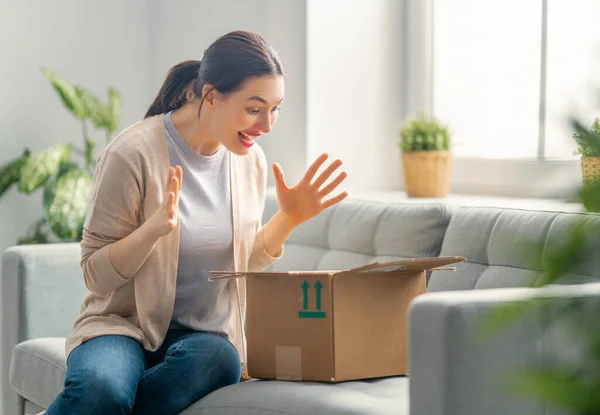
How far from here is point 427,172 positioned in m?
2.75

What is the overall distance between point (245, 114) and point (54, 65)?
1.91 meters

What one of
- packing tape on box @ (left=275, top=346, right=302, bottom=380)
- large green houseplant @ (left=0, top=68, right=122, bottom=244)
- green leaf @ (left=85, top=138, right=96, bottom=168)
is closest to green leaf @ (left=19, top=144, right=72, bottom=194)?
large green houseplant @ (left=0, top=68, right=122, bottom=244)

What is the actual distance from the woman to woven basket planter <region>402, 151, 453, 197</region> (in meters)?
0.83

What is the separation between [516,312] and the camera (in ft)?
0.96

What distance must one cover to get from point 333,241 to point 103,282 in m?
0.83

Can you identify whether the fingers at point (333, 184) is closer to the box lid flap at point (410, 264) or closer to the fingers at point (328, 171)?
the fingers at point (328, 171)

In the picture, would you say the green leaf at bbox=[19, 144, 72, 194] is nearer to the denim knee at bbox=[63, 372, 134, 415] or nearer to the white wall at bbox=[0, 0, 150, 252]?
the white wall at bbox=[0, 0, 150, 252]

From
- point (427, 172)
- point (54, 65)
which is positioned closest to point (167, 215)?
point (427, 172)

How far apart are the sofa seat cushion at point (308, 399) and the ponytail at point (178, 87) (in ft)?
2.32

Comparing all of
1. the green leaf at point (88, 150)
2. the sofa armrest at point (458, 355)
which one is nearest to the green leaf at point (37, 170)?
the green leaf at point (88, 150)

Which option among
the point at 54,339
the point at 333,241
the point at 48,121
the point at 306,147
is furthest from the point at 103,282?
the point at 48,121

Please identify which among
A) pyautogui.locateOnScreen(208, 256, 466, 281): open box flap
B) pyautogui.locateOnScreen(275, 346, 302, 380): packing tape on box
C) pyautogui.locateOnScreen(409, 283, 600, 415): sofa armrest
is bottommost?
pyautogui.locateOnScreen(275, 346, 302, 380): packing tape on box

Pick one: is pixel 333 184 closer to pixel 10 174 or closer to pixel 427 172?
pixel 427 172

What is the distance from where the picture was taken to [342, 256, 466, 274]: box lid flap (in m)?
1.66
